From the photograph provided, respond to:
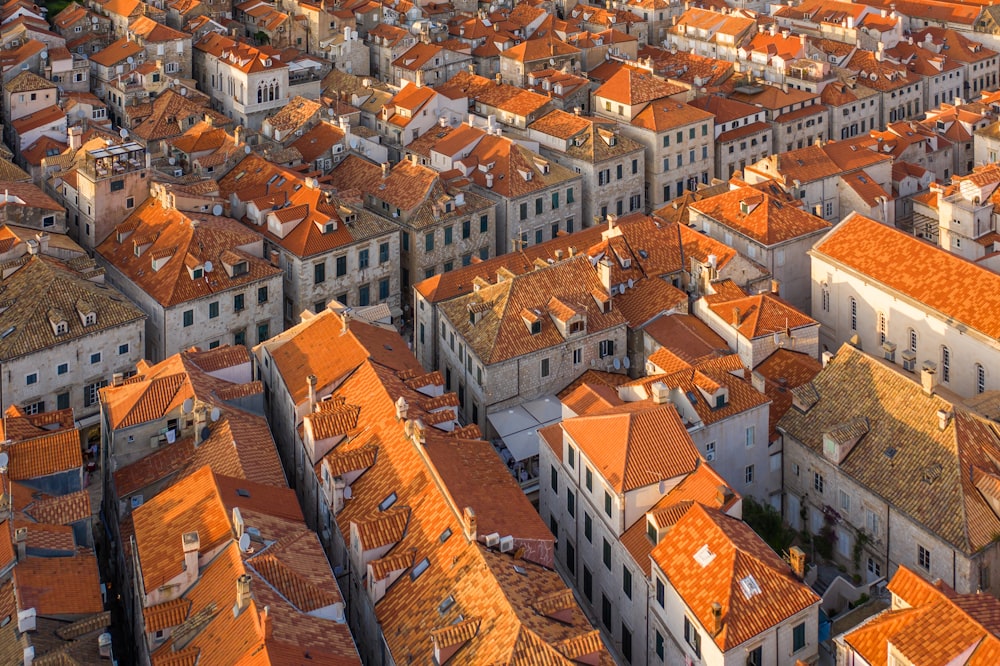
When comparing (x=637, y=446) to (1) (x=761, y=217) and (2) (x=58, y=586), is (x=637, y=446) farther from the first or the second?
(1) (x=761, y=217)

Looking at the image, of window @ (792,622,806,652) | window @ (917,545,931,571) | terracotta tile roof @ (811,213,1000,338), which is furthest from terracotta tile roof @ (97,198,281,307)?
window @ (792,622,806,652)

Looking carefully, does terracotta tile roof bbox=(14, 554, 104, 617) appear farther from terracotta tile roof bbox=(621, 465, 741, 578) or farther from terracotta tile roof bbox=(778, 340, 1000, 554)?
terracotta tile roof bbox=(778, 340, 1000, 554)

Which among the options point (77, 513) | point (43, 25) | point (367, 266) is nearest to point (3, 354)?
point (77, 513)

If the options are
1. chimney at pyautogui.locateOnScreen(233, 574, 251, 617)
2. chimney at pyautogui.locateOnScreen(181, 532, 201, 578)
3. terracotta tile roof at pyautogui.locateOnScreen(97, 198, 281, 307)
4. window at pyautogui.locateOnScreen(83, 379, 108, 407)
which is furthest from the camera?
terracotta tile roof at pyautogui.locateOnScreen(97, 198, 281, 307)

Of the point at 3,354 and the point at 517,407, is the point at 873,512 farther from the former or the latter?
the point at 3,354

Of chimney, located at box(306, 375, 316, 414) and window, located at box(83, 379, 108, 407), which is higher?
chimney, located at box(306, 375, 316, 414)

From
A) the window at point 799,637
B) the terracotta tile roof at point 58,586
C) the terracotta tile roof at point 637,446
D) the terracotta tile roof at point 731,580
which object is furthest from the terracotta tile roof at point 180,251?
the window at point 799,637

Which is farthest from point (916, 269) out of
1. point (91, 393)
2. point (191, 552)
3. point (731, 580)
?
point (91, 393)

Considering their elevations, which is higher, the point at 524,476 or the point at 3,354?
the point at 3,354
